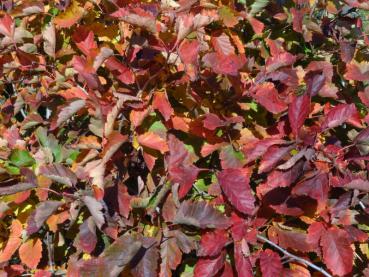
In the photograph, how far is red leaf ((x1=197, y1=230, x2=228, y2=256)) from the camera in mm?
1402

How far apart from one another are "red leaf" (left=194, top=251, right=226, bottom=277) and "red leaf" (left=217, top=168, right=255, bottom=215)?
0.18 metres

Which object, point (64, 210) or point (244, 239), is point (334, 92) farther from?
point (64, 210)

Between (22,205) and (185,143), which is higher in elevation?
(185,143)

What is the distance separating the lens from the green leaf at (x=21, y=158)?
5.05ft

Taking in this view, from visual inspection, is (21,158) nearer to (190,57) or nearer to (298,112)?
(190,57)

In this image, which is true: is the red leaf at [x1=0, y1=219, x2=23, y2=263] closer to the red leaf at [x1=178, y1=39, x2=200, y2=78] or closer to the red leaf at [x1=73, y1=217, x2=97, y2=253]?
the red leaf at [x1=73, y1=217, x2=97, y2=253]

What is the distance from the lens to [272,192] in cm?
147

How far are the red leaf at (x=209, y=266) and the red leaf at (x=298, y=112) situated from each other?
1.45ft

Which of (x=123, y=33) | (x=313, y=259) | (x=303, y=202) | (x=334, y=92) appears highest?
(x=123, y=33)

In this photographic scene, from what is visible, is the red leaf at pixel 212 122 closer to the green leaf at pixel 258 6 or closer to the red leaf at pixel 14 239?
the green leaf at pixel 258 6

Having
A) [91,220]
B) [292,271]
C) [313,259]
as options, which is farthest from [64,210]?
[313,259]

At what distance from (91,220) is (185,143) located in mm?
410

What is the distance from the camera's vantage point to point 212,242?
1419mm

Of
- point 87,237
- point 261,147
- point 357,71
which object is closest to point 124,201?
point 87,237
